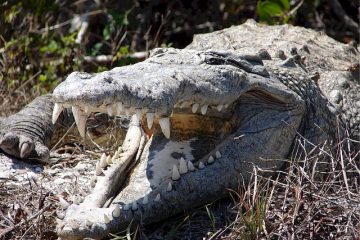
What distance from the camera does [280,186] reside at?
359 cm

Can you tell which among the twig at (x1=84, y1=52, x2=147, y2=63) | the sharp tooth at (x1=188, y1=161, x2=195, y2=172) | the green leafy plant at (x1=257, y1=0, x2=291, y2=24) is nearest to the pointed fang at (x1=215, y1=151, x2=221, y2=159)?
the sharp tooth at (x1=188, y1=161, x2=195, y2=172)

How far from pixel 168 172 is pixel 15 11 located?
3150 millimetres

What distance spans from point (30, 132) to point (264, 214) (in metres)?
1.77

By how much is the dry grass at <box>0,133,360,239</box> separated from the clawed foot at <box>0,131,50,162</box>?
1.84 ft

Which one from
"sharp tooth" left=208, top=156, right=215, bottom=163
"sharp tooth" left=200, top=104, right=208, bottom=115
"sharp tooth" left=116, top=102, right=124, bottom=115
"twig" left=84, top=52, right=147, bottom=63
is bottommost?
"twig" left=84, top=52, right=147, bottom=63

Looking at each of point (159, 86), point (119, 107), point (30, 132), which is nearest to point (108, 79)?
point (119, 107)

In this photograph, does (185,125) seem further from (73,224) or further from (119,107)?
(73,224)

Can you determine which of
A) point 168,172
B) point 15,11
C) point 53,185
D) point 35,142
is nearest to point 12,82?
point 15,11

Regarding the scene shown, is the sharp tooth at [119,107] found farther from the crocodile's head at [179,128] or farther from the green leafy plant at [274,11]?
the green leafy plant at [274,11]

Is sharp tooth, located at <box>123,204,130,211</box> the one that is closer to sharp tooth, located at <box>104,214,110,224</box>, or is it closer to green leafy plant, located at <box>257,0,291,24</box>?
sharp tooth, located at <box>104,214,110,224</box>

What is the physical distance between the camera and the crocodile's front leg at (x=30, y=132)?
4.25 m

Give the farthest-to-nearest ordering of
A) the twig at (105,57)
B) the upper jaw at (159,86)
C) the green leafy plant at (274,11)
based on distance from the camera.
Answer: the green leafy plant at (274,11)
the twig at (105,57)
the upper jaw at (159,86)

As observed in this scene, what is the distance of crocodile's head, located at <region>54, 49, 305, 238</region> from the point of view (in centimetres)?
308

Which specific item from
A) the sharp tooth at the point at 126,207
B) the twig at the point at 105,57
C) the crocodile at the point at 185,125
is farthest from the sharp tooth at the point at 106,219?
the twig at the point at 105,57
